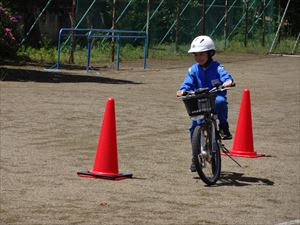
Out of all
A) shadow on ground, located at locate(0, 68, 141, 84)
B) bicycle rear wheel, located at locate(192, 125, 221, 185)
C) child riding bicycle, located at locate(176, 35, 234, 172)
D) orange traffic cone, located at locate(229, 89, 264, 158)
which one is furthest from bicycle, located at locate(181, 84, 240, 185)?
shadow on ground, located at locate(0, 68, 141, 84)

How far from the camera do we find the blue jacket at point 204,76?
37.1 ft

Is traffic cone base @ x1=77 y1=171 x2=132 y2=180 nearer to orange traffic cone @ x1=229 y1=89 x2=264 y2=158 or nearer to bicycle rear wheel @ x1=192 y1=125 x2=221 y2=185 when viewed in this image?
bicycle rear wheel @ x1=192 y1=125 x2=221 y2=185

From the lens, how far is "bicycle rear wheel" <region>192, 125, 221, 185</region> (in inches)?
434

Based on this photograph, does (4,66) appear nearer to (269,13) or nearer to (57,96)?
(57,96)

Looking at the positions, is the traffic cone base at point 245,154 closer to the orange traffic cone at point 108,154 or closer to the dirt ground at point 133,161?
the dirt ground at point 133,161

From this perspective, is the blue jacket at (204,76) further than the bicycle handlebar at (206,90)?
Yes

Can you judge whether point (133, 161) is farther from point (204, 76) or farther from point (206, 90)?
point (206, 90)

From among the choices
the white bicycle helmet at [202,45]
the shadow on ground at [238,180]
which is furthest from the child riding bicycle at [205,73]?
the shadow on ground at [238,180]

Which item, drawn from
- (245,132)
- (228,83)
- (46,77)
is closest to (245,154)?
(245,132)

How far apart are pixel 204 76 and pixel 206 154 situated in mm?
886

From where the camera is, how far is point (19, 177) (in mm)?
11180

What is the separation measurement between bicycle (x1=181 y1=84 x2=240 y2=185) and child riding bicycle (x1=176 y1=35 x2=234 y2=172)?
138 millimetres

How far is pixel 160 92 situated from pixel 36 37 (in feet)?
38.5

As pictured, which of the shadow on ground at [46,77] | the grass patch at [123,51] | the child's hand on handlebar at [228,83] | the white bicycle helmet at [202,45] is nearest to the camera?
the child's hand on handlebar at [228,83]
